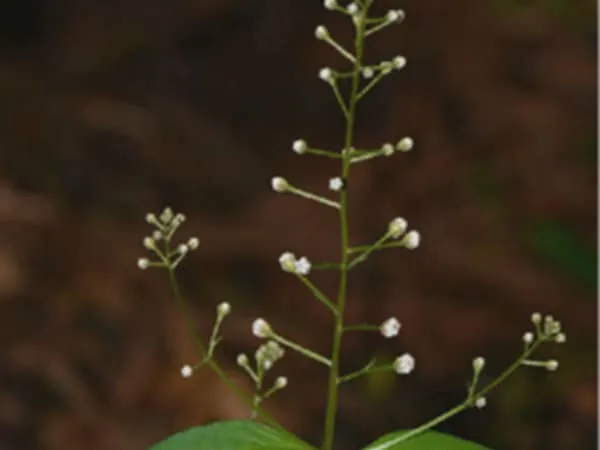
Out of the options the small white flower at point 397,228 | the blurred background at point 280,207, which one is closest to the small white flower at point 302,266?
the small white flower at point 397,228

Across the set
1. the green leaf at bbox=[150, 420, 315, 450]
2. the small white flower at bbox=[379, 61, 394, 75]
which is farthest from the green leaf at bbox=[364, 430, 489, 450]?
the small white flower at bbox=[379, 61, 394, 75]

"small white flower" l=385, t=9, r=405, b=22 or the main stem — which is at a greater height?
"small white flower" l=385, t=9, r=405, b=22

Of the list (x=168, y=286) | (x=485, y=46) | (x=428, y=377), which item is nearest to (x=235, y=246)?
(x=168, y=286)

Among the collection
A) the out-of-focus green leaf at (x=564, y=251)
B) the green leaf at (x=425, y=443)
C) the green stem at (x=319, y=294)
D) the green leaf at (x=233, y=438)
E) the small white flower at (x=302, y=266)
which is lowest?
the out-of-focus green leaf at (x=564, y=251)

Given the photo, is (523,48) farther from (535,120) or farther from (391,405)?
(391,405)

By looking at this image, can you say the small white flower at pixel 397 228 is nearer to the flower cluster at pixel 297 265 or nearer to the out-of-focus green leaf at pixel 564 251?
the flower cluster at pixel 297 265

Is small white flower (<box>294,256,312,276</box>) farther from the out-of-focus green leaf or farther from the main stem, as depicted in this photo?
the out-of-focus green leaf

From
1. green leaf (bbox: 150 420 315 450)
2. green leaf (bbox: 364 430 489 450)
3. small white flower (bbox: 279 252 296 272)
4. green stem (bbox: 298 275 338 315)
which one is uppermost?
small white flower (bbox: 279 252 296 272)
